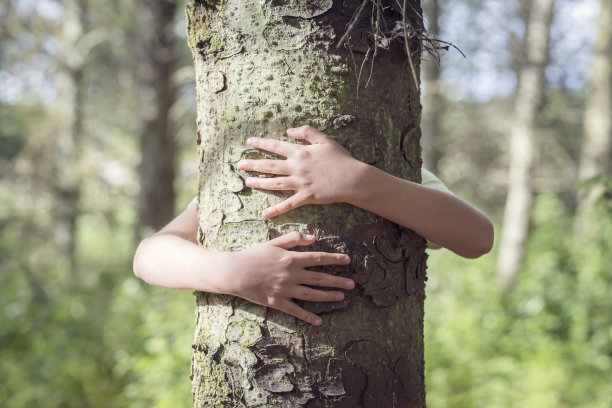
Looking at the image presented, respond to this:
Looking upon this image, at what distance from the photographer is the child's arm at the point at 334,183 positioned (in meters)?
1.18

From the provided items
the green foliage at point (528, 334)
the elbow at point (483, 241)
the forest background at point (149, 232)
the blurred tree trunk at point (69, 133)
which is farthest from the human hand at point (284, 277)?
the blurred tree trunk at point (69, 133)

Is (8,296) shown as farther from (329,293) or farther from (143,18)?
(329,293)

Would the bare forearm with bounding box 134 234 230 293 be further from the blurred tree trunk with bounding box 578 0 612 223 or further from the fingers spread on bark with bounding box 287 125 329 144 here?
the blurred tree trunk with bounding box 578 0 612 223

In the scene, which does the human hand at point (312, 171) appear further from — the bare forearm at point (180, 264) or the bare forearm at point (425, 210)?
the bare forearm at point (180, 264)

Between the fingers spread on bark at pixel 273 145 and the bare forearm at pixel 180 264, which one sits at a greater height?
the fingers spread on bark at pixel 273 145

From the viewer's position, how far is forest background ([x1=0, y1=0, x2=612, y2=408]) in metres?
4.00

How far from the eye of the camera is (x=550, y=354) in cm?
418

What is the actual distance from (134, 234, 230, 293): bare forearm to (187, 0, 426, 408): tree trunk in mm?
58

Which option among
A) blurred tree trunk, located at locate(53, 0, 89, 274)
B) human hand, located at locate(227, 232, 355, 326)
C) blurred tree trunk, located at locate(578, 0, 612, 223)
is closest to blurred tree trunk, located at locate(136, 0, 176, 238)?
blurred tree trunk, located at locate(53, 0, 89, 274)

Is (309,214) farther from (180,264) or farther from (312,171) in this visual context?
(180,264)

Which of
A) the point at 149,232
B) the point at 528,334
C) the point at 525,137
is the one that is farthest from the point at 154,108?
the point at 528,334

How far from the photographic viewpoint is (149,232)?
18.9 ft

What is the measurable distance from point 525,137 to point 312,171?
5.69m

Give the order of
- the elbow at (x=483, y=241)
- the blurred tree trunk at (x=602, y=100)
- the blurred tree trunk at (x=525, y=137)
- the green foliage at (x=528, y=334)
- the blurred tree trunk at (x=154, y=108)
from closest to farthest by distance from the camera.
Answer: the elbow at (x=483, y=241) < the green foliage at (x=528, y=334) < the blurred tree trunk at (x=154, y=108) < the blurred tree trunk at (x=525, y=137) < the blurred tree trunk at (x=602, y=100)
